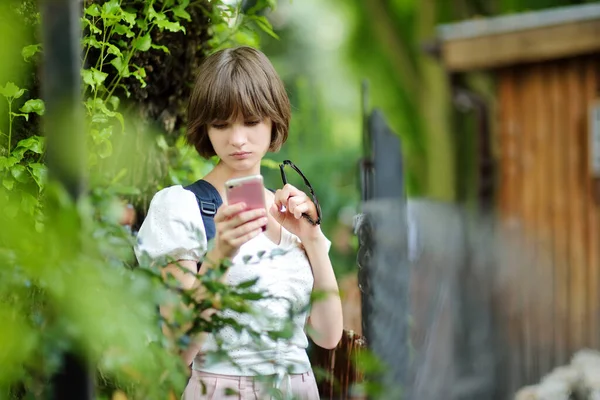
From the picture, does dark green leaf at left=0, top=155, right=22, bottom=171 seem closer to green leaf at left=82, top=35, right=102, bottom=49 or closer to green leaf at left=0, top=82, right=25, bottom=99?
green leaf at left=0, top=82, right=25, bottom=99

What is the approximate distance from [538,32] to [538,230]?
1.67 metres

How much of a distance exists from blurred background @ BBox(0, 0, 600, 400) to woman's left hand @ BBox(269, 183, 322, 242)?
15.5 inches

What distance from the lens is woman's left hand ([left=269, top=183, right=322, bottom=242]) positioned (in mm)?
2174

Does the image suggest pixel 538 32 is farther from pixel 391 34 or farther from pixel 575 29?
pixel 391 34

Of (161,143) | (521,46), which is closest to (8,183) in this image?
(161,143)

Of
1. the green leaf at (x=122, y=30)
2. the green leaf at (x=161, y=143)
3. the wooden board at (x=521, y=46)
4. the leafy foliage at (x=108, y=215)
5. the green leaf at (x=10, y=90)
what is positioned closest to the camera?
the leafy foliage at (x=108, y=215)

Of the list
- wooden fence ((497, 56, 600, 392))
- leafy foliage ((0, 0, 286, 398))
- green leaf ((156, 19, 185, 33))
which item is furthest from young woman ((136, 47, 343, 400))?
wooden fence ((497, 56, 600, 392))

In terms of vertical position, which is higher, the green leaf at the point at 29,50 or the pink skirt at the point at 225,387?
the green leaf at the point at 29,50

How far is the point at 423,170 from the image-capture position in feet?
49.7

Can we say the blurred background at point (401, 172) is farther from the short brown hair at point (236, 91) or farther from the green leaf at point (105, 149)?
the short brown hair at point (236, 91)

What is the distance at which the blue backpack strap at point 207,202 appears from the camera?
217 centimetres

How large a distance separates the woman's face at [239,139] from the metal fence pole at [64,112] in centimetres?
82

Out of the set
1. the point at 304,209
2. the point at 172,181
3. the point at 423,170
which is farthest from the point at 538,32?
the point at 423,170

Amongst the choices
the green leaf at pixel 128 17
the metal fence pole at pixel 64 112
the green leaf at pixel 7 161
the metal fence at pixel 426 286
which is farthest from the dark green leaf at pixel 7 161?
the metal fence at pixel 426 286
